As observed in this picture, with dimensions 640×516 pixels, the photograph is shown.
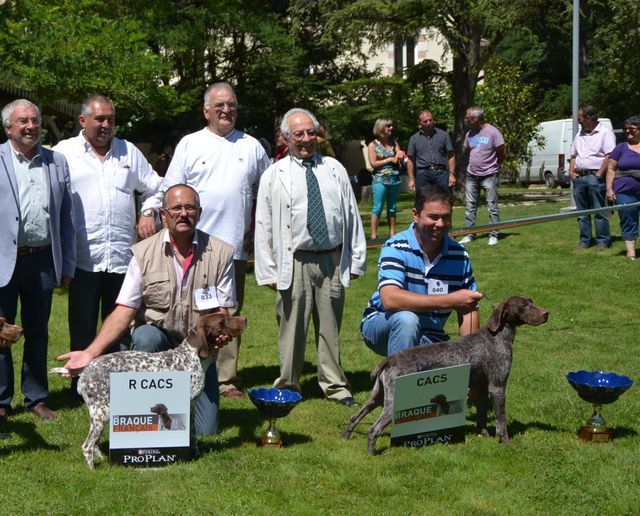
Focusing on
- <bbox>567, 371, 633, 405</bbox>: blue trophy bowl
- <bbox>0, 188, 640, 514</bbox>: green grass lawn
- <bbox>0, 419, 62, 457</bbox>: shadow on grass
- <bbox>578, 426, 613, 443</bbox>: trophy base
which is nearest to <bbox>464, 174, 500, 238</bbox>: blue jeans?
<bbox>0, 188, 640, 514</bbox>: green grass lawn

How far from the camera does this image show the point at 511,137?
88.7 ft

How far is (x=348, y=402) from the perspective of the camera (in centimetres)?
587

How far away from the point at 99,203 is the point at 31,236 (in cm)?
54

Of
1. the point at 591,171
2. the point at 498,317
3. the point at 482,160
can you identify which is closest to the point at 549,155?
the point at 482,160

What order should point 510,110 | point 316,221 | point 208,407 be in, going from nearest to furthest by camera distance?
point 208,407 < point 316,221 < point 510,110

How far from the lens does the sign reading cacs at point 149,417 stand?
4453mm

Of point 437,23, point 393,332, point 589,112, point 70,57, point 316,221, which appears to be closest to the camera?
point 393,332

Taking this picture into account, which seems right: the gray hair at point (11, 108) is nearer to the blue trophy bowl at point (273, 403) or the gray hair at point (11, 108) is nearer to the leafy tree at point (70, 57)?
the blue trophy bowl at point (273, 403)

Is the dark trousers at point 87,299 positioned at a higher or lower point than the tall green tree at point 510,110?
lower

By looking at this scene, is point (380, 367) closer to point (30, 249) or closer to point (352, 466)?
point (352, 466)

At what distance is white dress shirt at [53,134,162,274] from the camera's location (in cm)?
573

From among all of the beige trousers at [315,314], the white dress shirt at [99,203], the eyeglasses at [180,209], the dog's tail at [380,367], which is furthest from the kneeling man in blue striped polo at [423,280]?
the white dress shirt at [99,203]

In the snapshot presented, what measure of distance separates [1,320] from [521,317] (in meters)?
2.80

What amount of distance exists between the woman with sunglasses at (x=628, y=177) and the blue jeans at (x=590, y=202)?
588 millimetres
